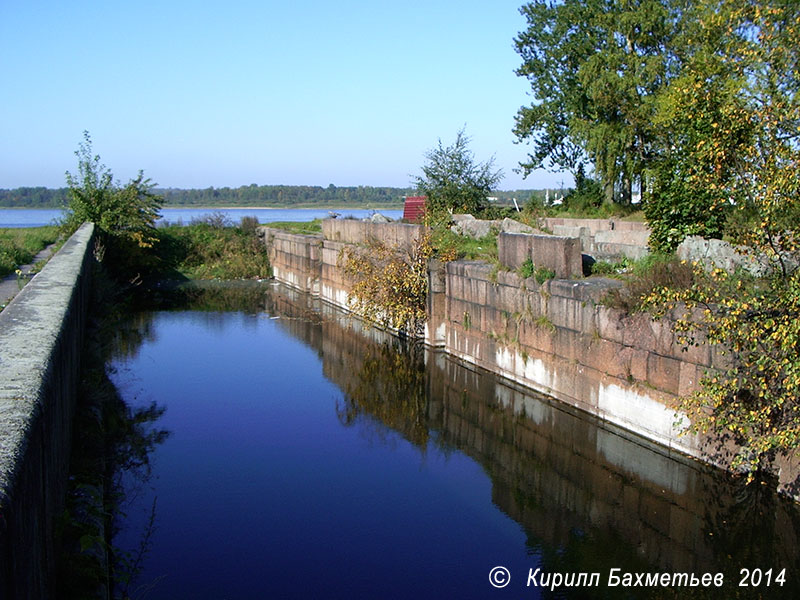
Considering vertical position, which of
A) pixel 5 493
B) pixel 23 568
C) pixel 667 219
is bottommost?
pixel 23 568

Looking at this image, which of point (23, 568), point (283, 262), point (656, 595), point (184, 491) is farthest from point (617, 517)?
point (283, 262)

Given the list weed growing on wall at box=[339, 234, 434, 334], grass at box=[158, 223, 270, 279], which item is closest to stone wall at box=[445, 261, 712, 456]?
weed growing on wall at box=[339, 234, 434, 334]

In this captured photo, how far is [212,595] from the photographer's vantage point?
5.91 meters

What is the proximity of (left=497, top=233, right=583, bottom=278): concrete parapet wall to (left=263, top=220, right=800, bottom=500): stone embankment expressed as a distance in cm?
2

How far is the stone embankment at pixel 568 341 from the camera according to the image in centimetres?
843

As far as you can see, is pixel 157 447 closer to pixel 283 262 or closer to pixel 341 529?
pixel 341 529

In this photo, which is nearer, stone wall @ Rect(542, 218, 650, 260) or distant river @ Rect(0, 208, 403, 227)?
stone wall @ Rect(542, 218, 650, 260)

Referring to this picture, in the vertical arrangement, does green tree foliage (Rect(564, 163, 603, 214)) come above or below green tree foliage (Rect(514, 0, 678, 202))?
below

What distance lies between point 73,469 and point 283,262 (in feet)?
72.2

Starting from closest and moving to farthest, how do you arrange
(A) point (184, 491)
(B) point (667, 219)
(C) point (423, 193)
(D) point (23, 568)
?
1. (D) point (23, 568)
2. (A) point (184, 491)
3. (B) point (667, 219)
4. (C) point (423, 193)

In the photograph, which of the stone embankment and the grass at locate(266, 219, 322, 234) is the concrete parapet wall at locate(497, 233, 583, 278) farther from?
the grass at locate(266, 219, 322, 234)

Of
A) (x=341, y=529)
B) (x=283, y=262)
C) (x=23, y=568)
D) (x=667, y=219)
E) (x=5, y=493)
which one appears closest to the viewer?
(x=5, y=493)

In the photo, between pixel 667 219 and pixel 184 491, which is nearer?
pixel 184 491

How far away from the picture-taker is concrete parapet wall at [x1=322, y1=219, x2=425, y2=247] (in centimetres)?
1572
